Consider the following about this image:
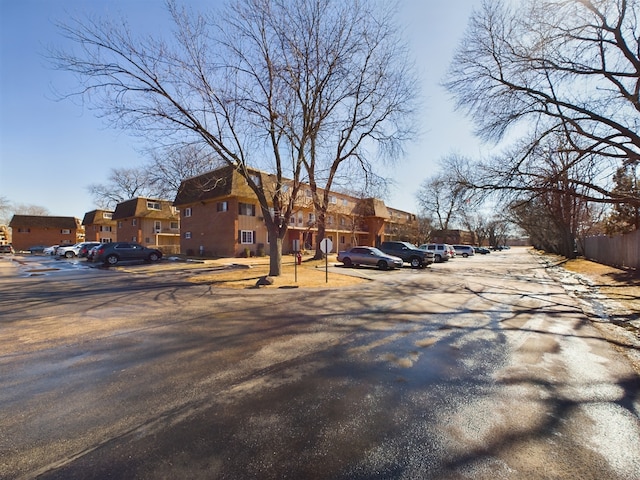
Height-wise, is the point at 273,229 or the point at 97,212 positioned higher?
the point at 97,212

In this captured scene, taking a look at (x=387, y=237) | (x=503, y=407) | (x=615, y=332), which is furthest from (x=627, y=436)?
(x=387, y=237)

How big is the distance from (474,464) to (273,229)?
14347 millimetres

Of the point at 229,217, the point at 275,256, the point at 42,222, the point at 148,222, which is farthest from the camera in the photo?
the point at 42,222

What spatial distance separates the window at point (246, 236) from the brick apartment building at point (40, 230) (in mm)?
46097

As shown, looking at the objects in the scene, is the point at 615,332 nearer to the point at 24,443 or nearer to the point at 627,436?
the point at 627,436

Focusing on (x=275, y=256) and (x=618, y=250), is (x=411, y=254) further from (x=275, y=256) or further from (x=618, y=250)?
(x=618, y=250)

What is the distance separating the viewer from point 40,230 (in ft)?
188

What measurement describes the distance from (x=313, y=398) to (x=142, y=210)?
1826 inches

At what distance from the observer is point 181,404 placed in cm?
361

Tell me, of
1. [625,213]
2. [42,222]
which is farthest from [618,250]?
[42,222]

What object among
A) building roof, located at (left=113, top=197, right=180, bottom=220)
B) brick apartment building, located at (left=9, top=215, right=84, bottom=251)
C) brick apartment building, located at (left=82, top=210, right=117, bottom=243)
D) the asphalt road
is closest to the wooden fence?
the asphalt road

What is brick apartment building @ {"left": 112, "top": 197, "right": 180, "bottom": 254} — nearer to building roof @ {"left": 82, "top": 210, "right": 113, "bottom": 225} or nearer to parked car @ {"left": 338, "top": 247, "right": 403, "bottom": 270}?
building roof @ {"left": 82, "top": 210, "right": 113, "bottom": 225}

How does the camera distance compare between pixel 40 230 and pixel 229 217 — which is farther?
pixel 40 230

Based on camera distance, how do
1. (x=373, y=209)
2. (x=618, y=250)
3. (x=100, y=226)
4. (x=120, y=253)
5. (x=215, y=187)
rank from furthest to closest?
(x=100, y=226)
(x=373, y=209)
(x=215, y=187)
(x=120, y=253)
(x=618, y=250)
